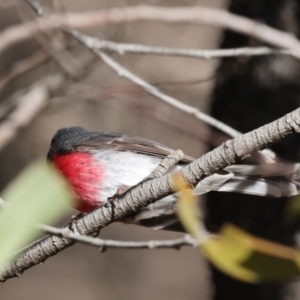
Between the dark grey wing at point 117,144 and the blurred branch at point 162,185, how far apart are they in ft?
3.61

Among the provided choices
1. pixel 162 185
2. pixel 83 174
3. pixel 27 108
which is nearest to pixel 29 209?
pixel 162 185

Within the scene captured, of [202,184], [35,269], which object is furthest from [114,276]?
[202,184]

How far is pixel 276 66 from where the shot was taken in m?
3.44

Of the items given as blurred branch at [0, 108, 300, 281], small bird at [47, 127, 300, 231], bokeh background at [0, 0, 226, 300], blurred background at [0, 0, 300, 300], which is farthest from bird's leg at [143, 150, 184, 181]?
bokeh background at [0, 0, 226, 300]

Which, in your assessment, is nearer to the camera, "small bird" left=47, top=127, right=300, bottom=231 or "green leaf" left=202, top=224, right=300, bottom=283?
"green leaf" left=202, top=224, right=300, bottom=283

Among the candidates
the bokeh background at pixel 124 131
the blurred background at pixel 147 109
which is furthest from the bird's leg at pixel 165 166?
the bokeh background at pixel 124 131

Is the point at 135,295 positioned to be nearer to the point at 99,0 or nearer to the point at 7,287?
the point at 7,287

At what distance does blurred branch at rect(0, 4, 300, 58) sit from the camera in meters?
3.09

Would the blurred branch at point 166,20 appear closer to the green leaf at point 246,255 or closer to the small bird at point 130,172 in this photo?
the small bird at point 130,172

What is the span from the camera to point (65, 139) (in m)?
3.26

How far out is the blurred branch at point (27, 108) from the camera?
345cm

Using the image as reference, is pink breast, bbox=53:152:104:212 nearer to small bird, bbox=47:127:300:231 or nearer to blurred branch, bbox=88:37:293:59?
small bird, bbox=47:127:300:231

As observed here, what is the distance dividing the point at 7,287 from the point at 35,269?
0.62 metres

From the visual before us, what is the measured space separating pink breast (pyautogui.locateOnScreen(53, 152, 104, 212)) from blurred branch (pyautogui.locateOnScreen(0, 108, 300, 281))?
0.88m
